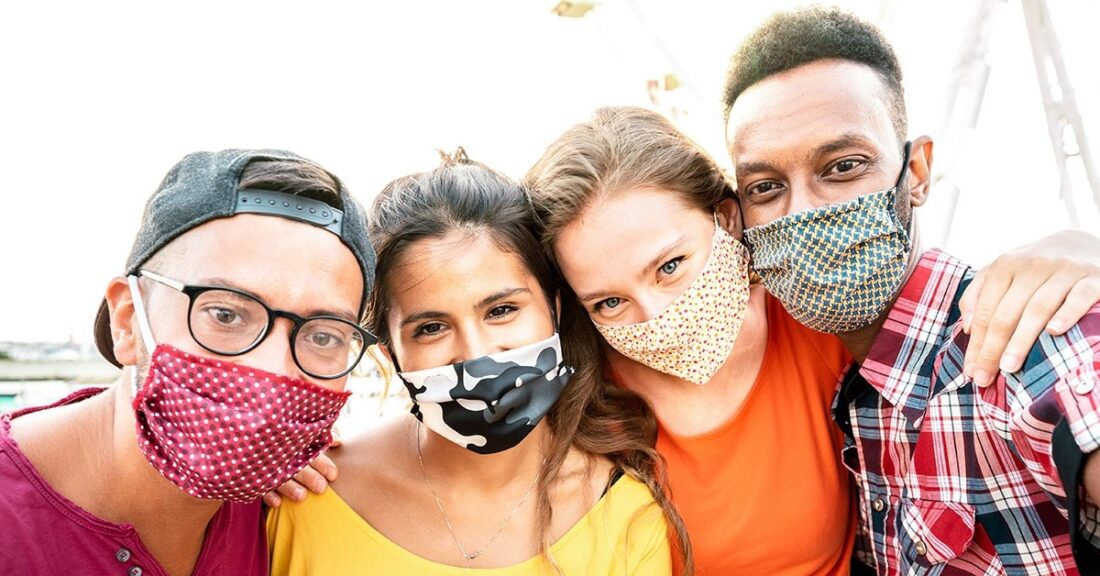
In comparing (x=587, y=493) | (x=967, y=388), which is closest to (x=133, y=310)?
(x=587, y=493)

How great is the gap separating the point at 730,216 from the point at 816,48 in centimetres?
58

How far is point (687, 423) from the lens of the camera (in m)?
2.48

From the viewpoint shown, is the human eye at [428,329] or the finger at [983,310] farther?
the human eye at [428,329]

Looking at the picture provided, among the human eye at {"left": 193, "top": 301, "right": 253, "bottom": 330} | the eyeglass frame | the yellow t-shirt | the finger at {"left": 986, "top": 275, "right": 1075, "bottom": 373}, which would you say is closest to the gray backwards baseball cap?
the eyeglass frame

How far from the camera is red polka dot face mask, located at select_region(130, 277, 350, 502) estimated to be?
5.33 ft

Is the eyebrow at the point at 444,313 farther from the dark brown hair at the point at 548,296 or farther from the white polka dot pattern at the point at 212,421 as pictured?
the white polka dot pattern at the point at 212,421

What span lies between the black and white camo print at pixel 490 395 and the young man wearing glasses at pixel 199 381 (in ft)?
1.08

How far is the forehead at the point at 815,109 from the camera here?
6.86 feet

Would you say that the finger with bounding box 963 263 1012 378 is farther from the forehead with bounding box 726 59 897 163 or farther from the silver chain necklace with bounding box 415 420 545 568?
the silver chain necklace with bounding box 415 420 545 568

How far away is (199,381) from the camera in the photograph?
64.7 inches

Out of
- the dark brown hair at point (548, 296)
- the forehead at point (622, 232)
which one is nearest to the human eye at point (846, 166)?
the forehead at point (622, 232)

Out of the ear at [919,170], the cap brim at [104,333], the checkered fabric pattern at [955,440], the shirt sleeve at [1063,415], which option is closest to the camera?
the shirt sleeve at [1063,415]

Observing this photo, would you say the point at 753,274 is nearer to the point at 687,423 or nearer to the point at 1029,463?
the point at 687,423

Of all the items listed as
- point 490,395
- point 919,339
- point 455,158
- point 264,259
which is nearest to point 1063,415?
point 919,339
